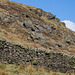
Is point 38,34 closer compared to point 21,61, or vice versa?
point 21,61

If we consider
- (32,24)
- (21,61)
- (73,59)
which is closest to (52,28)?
(32,24)

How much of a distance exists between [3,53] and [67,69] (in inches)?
373

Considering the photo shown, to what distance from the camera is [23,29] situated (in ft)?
93.8

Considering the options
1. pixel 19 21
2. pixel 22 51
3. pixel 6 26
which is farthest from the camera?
pixel 19 21

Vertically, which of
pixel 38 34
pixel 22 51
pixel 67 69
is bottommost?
pixel 67 69

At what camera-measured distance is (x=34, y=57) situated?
1716 cm

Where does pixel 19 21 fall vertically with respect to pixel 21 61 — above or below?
above

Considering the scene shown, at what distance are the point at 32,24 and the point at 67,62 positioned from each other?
592 inches

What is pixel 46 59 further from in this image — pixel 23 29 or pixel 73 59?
pixel 23 29

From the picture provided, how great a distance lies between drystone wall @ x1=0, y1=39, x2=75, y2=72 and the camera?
1544 cm

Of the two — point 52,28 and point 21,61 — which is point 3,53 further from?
point 52,28

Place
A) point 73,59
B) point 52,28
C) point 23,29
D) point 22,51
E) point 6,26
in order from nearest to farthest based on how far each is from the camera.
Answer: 1. point 22,51
2. point 73,59
3. point 6,26
4. point 23,29
5. point 52,28

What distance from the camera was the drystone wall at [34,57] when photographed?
1544cm

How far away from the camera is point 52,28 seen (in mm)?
37750
